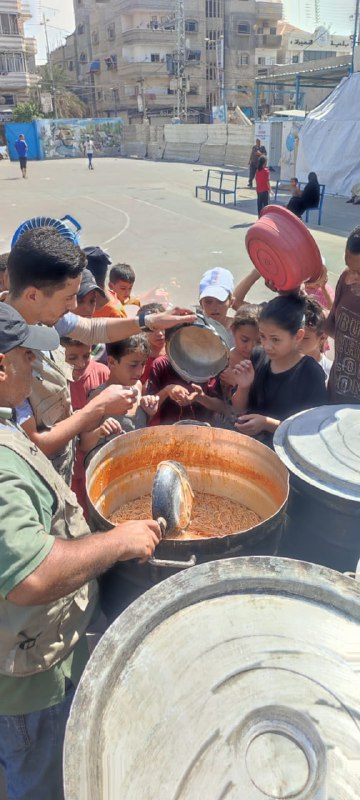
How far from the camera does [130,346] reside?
314cm

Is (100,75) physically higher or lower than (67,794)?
higher

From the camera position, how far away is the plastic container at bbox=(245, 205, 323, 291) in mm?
2584

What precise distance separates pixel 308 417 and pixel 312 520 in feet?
1.60

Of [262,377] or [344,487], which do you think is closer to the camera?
[344,487]

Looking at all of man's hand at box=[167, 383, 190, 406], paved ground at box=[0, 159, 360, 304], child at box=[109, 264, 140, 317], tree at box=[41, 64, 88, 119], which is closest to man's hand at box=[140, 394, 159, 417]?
man's hand at box=[167, 383, 190, 406]

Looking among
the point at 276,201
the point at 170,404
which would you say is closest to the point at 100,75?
the point at 276,201

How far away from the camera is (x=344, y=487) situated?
6.34ft

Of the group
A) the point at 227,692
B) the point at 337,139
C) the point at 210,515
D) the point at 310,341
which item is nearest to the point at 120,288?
the point at 310,341

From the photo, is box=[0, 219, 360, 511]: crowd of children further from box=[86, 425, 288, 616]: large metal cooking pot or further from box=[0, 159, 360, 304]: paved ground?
box=[0, 159, 360, 304]: paved ground

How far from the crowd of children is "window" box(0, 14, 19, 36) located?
221 ft

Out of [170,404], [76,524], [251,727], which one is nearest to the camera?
[251,727]

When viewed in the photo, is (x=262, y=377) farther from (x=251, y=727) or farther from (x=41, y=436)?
(x=251, y=727)

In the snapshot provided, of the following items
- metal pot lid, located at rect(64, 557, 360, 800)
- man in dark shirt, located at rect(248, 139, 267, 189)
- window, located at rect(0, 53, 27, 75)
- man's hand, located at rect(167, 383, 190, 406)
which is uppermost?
window, located at rect(0, 53, 27, 75)

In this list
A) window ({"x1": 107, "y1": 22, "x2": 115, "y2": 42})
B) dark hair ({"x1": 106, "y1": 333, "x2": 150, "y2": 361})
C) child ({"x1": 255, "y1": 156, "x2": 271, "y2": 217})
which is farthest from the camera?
window ({"x1": 107, "y1": 22, "x2": 115, "y2": 42})
